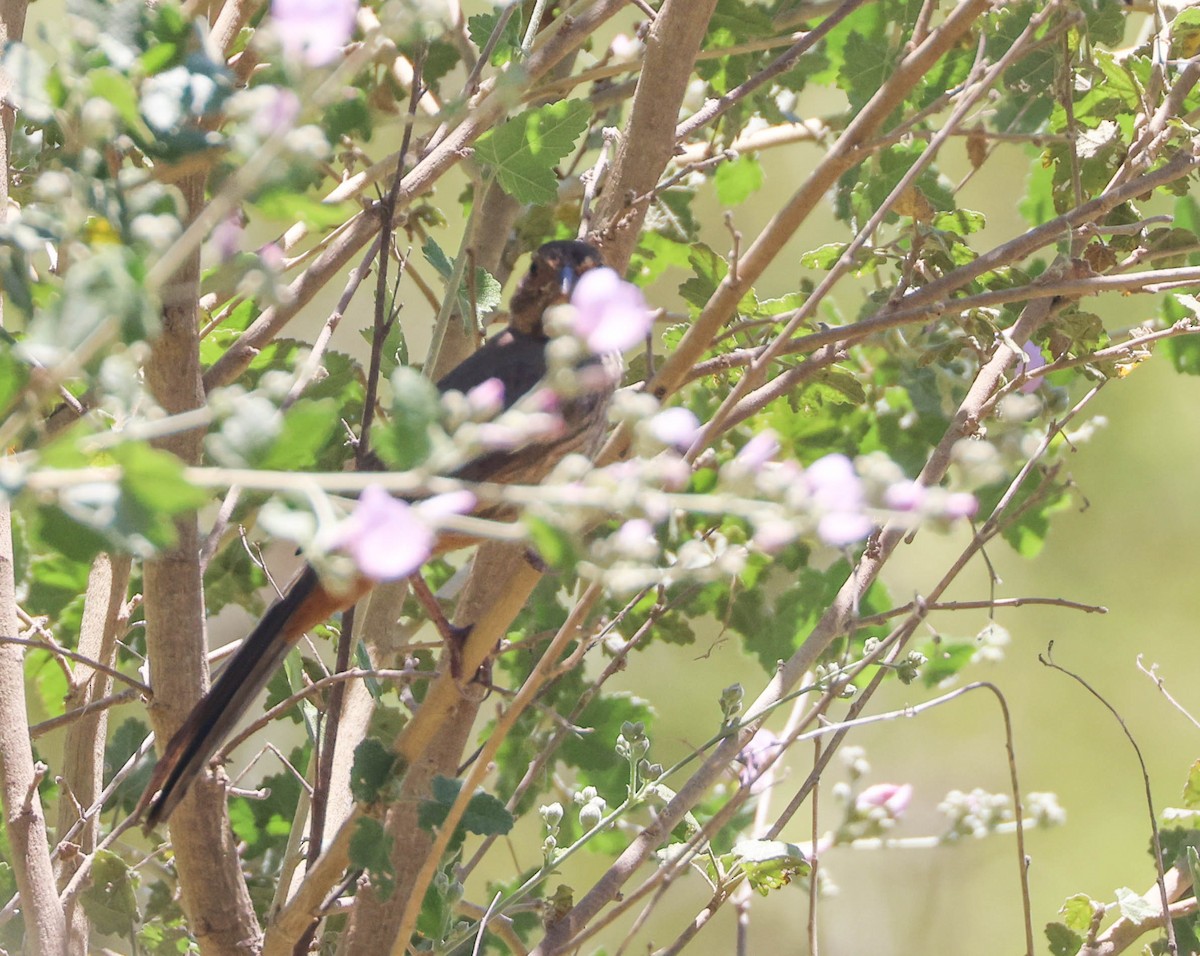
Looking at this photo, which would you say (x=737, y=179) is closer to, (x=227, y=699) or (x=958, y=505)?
(x=227, y=699)

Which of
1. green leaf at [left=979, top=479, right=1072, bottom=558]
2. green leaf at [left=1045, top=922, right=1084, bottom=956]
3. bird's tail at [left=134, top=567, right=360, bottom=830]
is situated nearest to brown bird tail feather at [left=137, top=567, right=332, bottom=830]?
bird's tail at [left=134, top=567, right=360, bottom=830]

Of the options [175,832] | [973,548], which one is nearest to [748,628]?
[973,548]

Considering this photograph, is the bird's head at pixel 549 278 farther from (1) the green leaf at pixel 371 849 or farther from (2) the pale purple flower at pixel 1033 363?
(1) the green leaf at pixel 371 849

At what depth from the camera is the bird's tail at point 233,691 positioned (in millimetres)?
1360

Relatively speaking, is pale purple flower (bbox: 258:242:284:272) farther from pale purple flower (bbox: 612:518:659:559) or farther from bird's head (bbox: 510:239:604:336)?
bird's head (bbox: 510:239:604:336)

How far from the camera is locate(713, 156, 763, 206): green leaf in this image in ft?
7.75

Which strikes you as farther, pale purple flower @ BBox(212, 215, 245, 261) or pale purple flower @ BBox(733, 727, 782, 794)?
pale purple flower @ BBox(733, 727, 782, 794)

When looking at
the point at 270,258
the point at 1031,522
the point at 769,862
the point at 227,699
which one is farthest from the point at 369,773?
the point at 1031,522

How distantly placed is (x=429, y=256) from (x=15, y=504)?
1060 mm

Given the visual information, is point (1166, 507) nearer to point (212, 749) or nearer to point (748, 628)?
point (748, 628)

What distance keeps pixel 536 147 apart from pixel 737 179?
0.84 metres

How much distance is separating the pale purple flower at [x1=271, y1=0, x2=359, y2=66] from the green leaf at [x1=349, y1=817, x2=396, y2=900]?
30.6 inches

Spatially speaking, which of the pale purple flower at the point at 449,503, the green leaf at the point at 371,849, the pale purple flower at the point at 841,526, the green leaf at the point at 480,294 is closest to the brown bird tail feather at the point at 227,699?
the green leaf at the point at 371,849

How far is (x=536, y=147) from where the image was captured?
161cm
